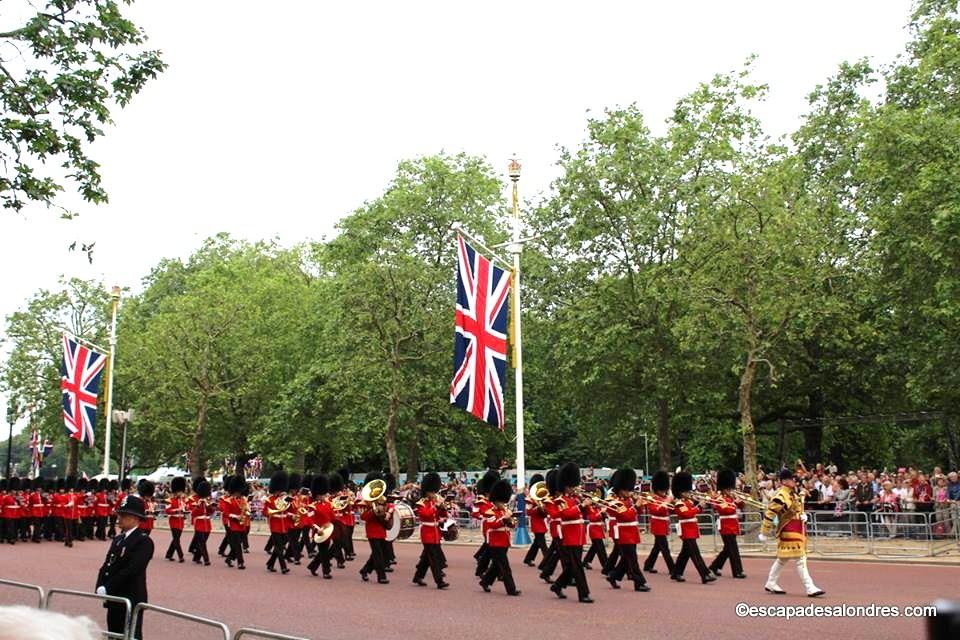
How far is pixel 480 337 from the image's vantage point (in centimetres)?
2134

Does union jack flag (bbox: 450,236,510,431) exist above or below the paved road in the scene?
above

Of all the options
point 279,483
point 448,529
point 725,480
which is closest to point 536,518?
point 448,529

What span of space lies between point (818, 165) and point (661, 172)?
322 inches

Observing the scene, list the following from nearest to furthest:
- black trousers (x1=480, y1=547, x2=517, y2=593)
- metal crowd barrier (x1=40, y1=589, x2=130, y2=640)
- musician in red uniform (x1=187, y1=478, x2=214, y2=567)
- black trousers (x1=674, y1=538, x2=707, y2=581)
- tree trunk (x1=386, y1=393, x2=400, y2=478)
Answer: metal crowd barrier (x1=40, y1=589, x2=130, y2=640)
black trousers (x1=480, y1=547, x2=517, y2=593)
black trousers (x1=674, y1=538, x2=707, y2=581)
musician in red uniform (x1=187, y1=478, x2=214, y2=567)
tree trunk (x1=386, y1=393, x2=400, y2=478)

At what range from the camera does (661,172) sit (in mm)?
32281

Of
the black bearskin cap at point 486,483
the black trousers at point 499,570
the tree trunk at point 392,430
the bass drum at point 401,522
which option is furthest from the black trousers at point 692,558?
the tree trunk at point 392,430

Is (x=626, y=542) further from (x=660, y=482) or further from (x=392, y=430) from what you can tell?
(x=392, y=430)

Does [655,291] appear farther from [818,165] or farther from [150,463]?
[150,463]

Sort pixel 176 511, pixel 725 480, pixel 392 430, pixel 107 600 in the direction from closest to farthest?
pixel 107 600
pixel 725 480
pixel 176 511
pixel 392 430

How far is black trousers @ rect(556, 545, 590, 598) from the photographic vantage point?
560 inches

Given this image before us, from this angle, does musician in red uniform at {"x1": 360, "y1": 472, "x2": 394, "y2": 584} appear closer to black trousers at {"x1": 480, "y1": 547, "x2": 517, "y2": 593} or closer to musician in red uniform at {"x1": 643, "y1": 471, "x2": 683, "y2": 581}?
black trousers at {"x1": 480, "y1": 547, "x2": 517, "y2": 593}

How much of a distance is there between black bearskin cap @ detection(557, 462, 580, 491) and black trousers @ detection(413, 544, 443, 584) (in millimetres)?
2586

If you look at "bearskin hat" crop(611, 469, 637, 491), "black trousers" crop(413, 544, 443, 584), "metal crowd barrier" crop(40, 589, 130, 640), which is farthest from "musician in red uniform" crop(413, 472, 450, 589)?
"metal crowd barrier" crop(40, 589, 130, 640)

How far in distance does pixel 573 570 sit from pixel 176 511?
11.8 m
